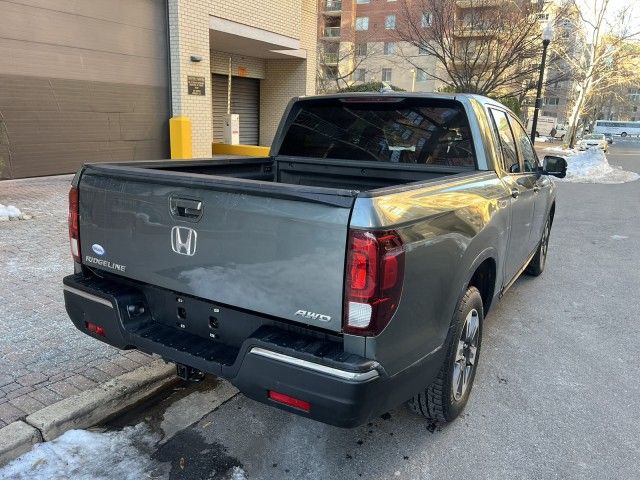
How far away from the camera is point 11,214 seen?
24.0ft

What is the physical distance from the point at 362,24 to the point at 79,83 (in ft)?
165

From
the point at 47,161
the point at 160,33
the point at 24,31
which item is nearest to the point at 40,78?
the point at 24,31

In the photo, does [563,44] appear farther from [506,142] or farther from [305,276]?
[305,276]

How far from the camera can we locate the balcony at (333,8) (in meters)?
55.9

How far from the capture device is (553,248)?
789cm

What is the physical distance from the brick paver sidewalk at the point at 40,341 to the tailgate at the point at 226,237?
0.95 meters

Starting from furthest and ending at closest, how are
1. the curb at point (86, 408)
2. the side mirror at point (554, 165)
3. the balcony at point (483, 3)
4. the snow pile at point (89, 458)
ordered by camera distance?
1. the balcony at point (483, 3)
2. the side mirror at point (554, 165)
3. the curb at point (86, 408)
4. the snow pile at point (89, 458)

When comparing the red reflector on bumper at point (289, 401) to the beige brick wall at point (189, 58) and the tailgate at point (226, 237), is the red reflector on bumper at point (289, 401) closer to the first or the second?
the tailgate at point (226, 237)

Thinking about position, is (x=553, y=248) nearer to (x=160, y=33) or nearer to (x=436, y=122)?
(x=436, y=122)

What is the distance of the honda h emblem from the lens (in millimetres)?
2537

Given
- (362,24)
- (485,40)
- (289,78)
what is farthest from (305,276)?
(362,24)

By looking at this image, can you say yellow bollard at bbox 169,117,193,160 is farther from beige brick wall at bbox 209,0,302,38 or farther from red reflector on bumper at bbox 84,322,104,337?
red reflector on bumper at bbox 84,322,104,337

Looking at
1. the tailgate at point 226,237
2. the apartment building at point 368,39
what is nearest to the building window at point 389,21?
the apartment building at point 368,39

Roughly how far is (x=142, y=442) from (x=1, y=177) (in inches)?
347
